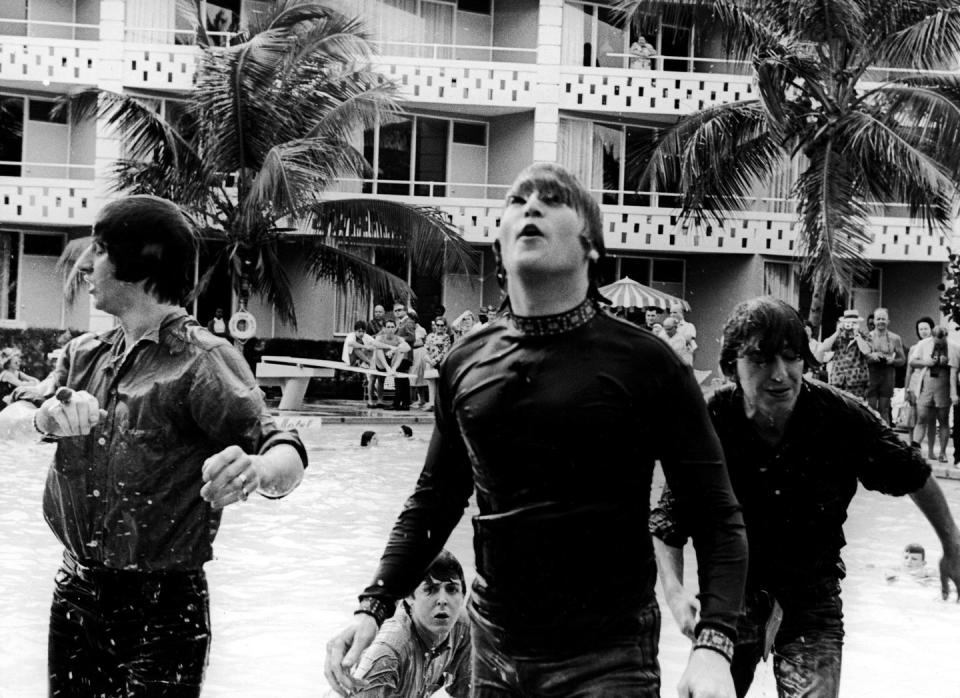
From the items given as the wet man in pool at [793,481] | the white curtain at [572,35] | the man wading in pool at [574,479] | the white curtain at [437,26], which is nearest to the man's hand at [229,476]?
the man wading in pool at [574,479]

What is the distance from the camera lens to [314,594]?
8594 mm

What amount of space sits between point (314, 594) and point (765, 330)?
496 cm

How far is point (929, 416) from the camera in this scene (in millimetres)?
17609

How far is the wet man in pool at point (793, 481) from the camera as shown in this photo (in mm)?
4254

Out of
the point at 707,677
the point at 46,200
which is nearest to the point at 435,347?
the point at 46,200

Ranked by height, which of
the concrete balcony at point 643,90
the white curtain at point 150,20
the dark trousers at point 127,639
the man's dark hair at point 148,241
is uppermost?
the white curtain at point 150,20

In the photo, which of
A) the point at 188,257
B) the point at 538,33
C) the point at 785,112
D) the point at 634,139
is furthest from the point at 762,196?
the point at 188,257

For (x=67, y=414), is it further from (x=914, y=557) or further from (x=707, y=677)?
(x=914, y=557)

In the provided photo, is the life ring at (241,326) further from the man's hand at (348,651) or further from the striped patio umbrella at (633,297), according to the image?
the man's hand at (348,651)

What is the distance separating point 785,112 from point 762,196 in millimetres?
9299

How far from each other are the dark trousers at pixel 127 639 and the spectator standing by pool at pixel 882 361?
607 inches

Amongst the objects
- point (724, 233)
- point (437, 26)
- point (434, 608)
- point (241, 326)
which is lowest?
point (241, 326)

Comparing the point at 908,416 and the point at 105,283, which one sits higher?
the point at 105,283

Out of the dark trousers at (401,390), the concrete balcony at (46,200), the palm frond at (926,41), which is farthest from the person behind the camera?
the concrete balcony at (46,200)
